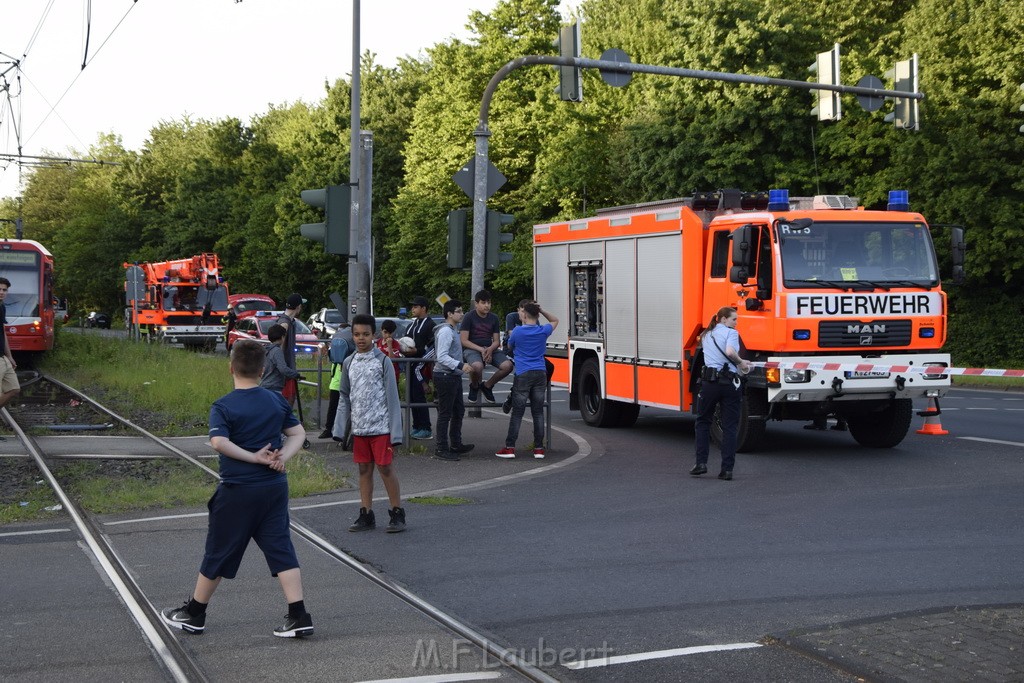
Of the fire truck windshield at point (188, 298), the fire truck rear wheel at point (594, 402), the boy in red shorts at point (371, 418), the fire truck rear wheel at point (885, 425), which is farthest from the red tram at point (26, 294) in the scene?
the boy in red shorts at point (371, 418)

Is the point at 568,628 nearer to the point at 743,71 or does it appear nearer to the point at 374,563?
the point at 374,563

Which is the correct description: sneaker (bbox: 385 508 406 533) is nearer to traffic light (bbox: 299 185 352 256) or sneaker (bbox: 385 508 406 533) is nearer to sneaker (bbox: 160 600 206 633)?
sneaker (bbox: 160 600 206 633)

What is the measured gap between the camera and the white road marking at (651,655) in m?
6.02

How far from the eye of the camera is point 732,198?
16000mm

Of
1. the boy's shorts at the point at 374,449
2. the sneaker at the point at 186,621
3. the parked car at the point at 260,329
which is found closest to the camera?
the sneaker at the point at 186,621

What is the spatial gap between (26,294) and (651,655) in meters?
26.9

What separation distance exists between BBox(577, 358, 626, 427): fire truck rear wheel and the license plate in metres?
4.36

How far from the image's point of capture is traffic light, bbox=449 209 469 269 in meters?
16.6

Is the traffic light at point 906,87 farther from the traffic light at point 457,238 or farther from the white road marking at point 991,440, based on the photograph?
the traffic light at point 457,238

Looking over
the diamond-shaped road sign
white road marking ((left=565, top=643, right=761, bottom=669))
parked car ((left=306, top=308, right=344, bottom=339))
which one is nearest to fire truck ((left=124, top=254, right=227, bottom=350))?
parked car ((left=306, top=308, right=344, bottom=339))

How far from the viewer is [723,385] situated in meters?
12.8

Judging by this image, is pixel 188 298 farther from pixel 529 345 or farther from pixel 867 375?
pixel 867 375

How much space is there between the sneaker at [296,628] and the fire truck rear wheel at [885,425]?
33.8 ft

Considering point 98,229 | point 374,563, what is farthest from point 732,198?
point 98,229
